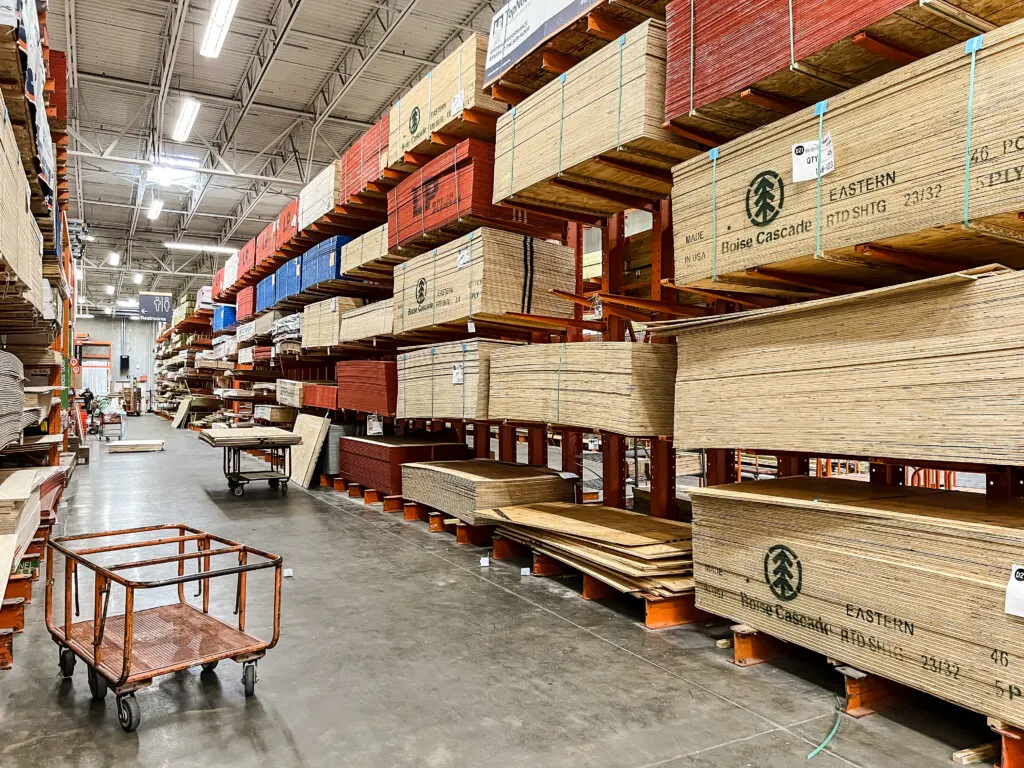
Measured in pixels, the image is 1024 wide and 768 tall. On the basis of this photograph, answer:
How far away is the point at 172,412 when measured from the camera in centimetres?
3097

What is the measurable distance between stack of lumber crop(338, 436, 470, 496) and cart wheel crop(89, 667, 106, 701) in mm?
5089

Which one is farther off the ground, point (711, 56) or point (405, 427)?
point (711, 56)

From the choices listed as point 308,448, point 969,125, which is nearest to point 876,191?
point 969,125

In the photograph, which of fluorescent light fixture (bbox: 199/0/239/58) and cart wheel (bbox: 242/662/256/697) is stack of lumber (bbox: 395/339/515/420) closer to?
cart wheel (bbox: 242/662/256/697)

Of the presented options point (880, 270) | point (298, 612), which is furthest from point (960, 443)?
point (298, 612)

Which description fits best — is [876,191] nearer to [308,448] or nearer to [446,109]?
[446,109]

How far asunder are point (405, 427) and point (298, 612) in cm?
600

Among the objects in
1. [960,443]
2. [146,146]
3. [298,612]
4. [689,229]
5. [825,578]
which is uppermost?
[146,146]

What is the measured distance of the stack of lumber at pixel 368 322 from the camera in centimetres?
845

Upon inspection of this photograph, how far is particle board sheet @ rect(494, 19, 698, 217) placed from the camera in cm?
427

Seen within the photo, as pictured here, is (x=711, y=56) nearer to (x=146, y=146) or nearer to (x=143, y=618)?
(x=143, y=618)

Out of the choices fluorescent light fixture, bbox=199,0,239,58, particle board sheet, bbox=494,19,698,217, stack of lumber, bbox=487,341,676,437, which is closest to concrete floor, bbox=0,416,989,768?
stack of lumber, bbox=487,341,676,437

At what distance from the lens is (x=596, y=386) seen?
195 inches

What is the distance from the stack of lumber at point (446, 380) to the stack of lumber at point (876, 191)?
277cm
